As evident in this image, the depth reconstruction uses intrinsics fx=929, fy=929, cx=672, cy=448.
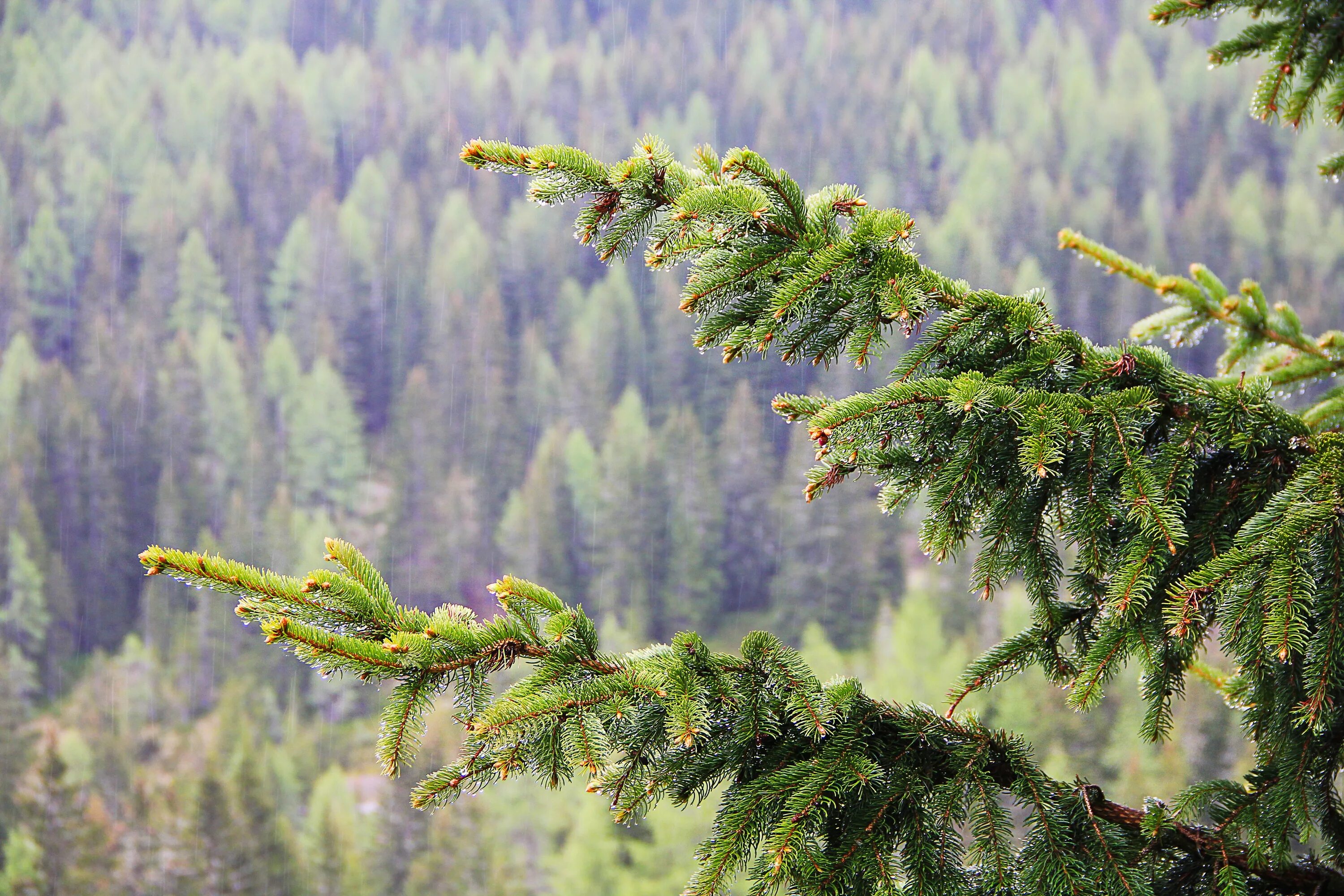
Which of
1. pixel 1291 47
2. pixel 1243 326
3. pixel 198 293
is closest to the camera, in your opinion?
pixel 1291 47

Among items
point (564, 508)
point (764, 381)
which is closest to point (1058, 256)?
point (764, 381)

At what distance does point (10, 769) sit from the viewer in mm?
48438

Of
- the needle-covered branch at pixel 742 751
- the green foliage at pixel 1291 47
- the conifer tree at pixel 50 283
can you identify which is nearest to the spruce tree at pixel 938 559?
the needle-covered branch at pixel 742 751

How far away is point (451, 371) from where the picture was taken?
65.1 meters

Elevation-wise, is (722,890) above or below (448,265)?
below

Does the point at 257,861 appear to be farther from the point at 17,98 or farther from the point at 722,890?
the point at 17,98

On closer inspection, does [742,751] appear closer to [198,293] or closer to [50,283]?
[198,293]

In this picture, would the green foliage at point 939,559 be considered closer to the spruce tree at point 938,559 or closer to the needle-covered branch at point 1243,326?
the spruce tree at point 938,559

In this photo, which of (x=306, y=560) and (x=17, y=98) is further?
(x=17, y=98)

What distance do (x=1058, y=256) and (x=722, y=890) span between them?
196 ft

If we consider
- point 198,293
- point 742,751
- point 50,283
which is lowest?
point 742,751

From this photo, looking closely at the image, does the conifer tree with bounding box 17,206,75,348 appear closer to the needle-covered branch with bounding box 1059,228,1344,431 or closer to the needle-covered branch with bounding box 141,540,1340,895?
the needle-covered branch with bounding box 1059,228,1344,431

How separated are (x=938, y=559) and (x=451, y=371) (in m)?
65.7

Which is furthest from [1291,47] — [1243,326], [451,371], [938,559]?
[451,371]
